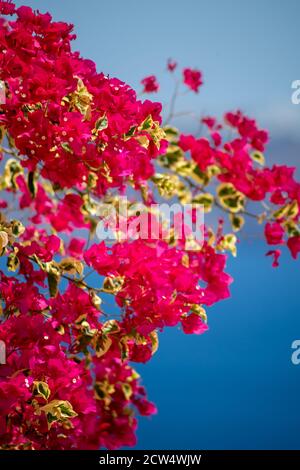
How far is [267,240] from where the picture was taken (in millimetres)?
2281

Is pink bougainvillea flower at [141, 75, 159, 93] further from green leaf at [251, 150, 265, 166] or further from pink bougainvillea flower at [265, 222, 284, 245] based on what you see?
pink bougainvillea flower at [265, 222, 284, 245]

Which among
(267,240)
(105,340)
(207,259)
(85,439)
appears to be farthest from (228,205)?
(85,439)

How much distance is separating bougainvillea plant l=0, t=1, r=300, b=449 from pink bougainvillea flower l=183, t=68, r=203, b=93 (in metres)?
0.61

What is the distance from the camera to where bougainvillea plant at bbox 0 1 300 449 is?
147 centimetres

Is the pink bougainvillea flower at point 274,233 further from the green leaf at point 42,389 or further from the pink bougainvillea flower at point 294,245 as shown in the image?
the green leaf at point 42,389

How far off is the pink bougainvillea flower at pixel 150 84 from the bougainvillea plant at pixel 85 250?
1.85 ft

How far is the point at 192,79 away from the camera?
2939mm

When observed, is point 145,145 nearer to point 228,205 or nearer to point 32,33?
point 32,33

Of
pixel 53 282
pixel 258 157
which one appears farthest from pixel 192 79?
pixel 53 282

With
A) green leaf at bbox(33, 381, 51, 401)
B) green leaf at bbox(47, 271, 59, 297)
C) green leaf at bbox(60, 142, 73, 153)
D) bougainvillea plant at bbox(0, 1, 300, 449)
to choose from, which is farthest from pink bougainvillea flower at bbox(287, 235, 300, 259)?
green leaf at bbox(33, 381, 51, 401)

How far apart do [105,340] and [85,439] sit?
71 cm

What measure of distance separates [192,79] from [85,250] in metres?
1.44

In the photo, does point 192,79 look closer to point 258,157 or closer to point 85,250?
point 258,157

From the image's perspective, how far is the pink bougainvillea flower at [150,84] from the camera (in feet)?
9.30
